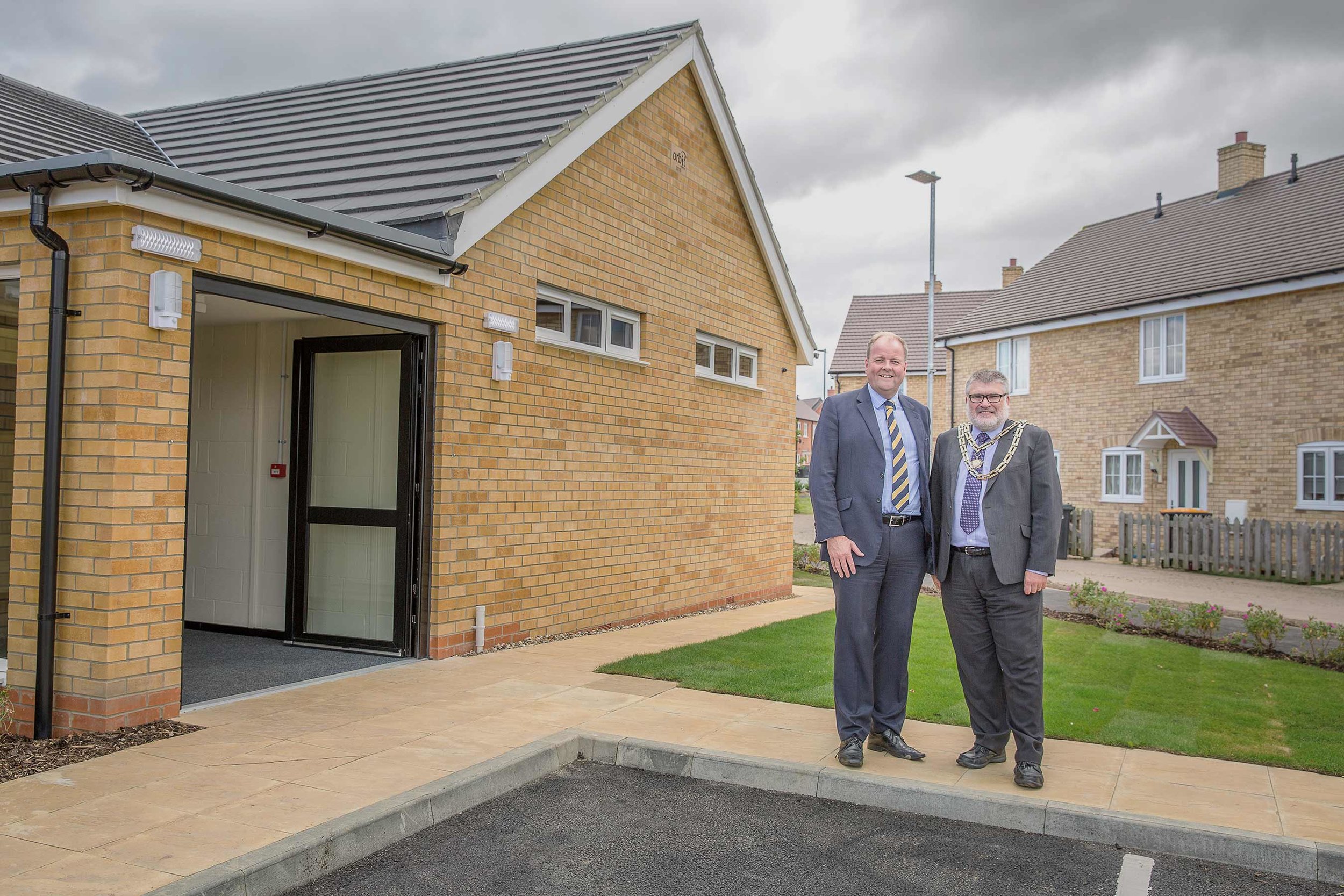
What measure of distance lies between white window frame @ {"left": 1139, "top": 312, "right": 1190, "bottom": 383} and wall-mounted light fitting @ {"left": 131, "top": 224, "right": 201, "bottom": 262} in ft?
75.8

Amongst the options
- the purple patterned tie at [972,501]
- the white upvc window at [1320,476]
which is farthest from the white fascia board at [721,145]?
the white upvc window at [1320,476]

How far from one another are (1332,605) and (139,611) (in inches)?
619

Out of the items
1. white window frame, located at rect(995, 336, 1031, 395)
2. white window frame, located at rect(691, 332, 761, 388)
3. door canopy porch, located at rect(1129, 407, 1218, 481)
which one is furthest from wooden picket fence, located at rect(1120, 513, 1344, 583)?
white window frame, located at rect(691, 332, 761, 388)

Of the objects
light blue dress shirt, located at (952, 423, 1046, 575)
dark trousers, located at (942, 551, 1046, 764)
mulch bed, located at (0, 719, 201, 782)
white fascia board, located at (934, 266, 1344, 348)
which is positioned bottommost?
mulch bed, located at (0, 719, 201, 782)

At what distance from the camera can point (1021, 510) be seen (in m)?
4.86

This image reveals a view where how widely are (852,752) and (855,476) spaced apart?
4.57 feet

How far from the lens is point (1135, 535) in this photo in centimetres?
2122

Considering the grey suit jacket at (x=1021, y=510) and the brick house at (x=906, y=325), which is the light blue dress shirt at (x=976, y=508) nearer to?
the grey suit jacket at (x=1021, y=510)

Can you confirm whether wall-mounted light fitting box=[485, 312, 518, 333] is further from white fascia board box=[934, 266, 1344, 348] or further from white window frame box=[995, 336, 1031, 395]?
white window frame box=[995, 336, 1031, 395]

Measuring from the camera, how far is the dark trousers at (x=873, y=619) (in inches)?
201

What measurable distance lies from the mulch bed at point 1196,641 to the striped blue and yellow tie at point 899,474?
5.70 m

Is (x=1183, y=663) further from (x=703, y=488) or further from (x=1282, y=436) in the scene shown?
(x=1282, y=436)

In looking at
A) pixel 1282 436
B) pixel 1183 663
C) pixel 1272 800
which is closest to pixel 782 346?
pixel 1183 663

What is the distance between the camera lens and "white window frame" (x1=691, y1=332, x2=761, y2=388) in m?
11.7
